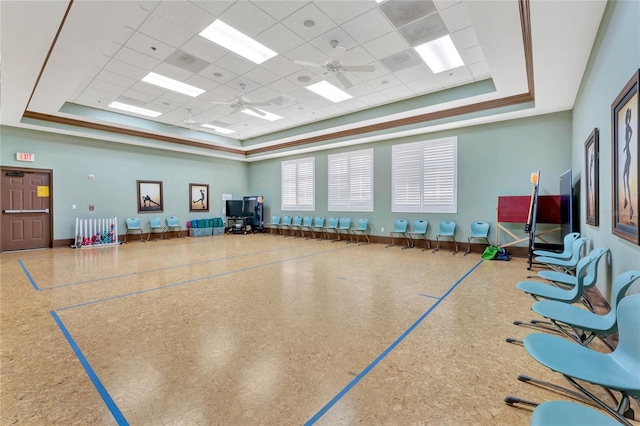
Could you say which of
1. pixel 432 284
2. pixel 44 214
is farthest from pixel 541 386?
pixel 44 214

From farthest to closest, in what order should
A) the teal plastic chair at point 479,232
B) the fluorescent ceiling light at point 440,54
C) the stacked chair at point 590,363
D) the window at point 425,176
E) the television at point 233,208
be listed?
the television at point 233,208, the window at point 425,176, the teal plastic chair at point 479,232, the fluorescent ceiling light at point 440,54, the stacked chair at point 590,363

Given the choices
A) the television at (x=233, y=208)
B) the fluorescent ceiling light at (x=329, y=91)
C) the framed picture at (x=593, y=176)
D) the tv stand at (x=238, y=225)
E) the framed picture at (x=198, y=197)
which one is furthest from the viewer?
the television at (x=233, y=208)

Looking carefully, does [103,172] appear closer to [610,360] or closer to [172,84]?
[172,84]

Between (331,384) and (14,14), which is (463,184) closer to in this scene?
(331,384)

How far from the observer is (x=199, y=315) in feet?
10.7

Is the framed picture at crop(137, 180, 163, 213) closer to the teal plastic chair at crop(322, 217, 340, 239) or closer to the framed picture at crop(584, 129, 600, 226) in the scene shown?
the teal plastic chair at crop(322, 217, 340, 239)

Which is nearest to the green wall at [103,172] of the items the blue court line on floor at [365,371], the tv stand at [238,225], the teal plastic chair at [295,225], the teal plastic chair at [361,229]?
Answer: the tv stand at [238,225]

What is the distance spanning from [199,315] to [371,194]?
23.6 feet

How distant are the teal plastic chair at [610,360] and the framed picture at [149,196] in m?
11.4

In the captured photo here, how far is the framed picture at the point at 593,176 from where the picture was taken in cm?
342

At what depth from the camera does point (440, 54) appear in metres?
5.16

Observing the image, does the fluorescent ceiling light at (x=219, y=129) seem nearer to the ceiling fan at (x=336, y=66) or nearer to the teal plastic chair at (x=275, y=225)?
the teal plastic chair at (x=275, y=225)

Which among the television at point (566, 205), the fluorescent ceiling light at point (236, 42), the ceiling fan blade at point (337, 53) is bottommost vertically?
the television at point (566, 205)

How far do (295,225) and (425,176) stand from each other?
5270mm
